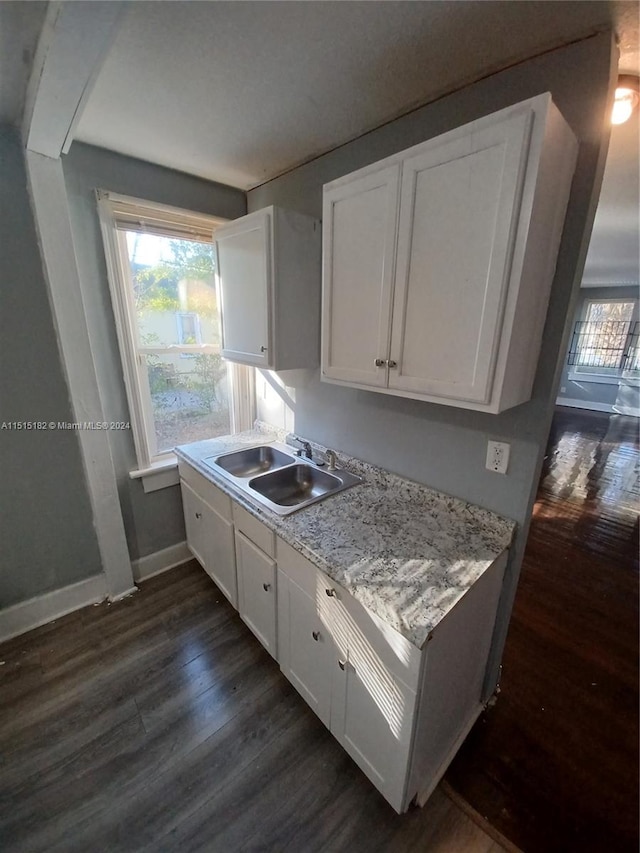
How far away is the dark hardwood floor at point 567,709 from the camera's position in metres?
1.19

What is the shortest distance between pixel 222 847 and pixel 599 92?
→ 2.56 m

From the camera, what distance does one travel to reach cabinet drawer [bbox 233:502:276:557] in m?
1.45

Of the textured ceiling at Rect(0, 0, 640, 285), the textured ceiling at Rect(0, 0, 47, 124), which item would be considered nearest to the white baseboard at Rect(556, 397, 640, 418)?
the textured ceiling at Rect(0, 0, 640, 285)

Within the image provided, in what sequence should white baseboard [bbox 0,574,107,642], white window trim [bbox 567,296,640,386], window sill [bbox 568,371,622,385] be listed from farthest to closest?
window sill [bbox 568,371,622,385] → white window trim [bbox 567,296,640,386] → white baseboard [bbox 0,574,107,642]

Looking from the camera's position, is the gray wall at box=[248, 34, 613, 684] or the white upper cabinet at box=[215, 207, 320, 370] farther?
the white upper cabinet at box=[215, 207, 320, 370]

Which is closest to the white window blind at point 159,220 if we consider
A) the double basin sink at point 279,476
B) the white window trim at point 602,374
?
the double basin sink at point 279,476

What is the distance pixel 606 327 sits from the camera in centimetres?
672

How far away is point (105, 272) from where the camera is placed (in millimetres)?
1829

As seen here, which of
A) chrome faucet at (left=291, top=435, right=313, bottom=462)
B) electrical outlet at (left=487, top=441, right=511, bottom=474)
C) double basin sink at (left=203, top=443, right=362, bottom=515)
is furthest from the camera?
chrome faucet at (left=291, top=435, right=313, bottom=462)

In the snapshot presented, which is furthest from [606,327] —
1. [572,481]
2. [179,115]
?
[179,115]

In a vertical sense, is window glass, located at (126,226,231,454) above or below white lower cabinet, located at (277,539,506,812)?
above

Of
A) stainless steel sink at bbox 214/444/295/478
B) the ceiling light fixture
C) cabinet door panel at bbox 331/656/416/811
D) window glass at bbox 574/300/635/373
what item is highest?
the ceiling light fixture

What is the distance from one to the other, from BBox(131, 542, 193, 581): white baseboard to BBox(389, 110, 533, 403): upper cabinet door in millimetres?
2026

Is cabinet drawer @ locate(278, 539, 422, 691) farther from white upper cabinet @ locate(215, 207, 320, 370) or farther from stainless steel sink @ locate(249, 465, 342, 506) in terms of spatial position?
white upper cabinet @ locate(215, 207, 320, 370)
